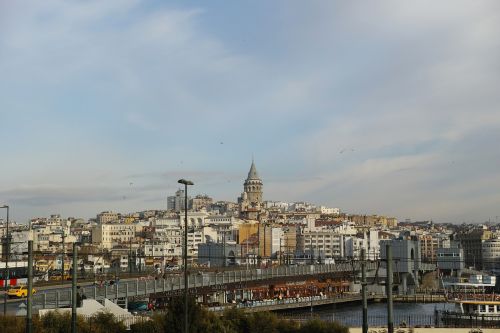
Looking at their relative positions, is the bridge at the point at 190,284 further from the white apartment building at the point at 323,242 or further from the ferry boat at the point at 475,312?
the white apartment building at the point at 323,242

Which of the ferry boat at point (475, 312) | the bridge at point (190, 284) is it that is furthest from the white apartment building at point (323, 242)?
the ferry boat at point (475, 312)

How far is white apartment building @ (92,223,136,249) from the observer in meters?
132

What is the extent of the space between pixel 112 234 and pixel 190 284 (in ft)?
318

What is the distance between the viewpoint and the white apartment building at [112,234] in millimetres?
132500

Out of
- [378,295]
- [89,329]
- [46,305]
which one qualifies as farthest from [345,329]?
[378,295]

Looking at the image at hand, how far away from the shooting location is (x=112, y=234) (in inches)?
5443

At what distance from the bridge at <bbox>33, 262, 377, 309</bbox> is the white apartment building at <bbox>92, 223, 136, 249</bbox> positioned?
216 ft

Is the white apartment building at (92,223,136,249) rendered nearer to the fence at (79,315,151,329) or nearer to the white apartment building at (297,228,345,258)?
the white apartment building at (297,228,345,258)

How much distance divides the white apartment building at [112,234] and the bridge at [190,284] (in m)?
65.8

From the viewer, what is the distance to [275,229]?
122 metres

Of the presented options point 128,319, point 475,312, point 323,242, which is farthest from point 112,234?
point 128,319

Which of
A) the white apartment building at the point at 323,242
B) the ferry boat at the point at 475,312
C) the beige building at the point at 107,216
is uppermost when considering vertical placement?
the beige building at the point at 107,216

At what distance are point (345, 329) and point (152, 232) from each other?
120 m

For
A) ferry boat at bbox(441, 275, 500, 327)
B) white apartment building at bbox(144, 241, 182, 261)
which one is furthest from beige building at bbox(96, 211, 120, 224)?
ferry boat at bbox(441, 275, 500, 327)
